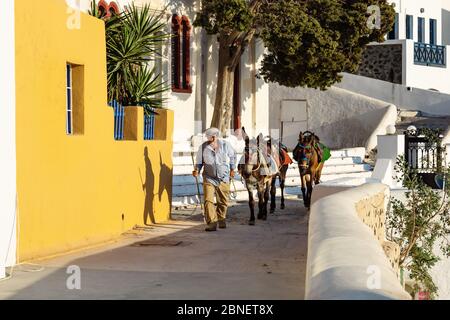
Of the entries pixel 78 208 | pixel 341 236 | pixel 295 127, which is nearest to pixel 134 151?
pixel 78 208

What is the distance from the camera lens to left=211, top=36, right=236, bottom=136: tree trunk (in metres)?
30.2

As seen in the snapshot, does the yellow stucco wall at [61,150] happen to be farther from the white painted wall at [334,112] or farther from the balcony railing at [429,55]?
the balcony railing at [429,55]

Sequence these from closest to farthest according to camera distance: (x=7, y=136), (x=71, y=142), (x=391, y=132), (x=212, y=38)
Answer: (x=7, y=136) < (x=71, y=142) < (x=391, y=132) < (x=212, y=38)

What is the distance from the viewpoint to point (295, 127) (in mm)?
39031

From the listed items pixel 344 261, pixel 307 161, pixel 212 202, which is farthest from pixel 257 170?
pixel 344 261

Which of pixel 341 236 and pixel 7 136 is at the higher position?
pixel 7 136

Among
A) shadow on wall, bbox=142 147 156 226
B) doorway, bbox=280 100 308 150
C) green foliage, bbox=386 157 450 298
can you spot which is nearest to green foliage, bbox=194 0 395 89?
doorway, bbox=280 100 308 150

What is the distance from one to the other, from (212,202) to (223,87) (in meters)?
12.2

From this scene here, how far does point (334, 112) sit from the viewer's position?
3831cm

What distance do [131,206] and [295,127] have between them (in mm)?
22024

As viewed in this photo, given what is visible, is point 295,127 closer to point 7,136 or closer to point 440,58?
point 440,58

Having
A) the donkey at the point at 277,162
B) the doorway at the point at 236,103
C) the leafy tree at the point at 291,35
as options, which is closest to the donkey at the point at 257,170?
the donkey at the point at 277,162

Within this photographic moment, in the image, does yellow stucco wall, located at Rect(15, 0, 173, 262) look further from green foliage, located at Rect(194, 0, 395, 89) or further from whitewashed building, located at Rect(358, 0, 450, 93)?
whitewashed building, located at Rect(358, 0, 450, 93)

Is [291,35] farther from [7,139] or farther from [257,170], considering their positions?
[7,139]
